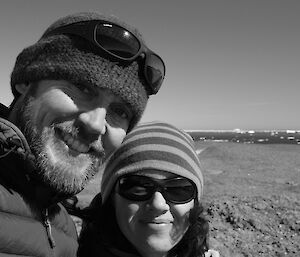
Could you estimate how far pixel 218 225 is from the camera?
6957 millimetres

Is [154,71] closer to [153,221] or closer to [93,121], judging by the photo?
[93,121]

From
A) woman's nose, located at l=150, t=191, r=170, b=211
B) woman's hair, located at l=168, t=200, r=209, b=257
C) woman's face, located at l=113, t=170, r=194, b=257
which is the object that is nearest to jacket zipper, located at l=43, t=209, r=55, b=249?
woman's face, located at l=113, t=170, r=194, b=257

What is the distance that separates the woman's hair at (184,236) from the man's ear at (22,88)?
4.33ft

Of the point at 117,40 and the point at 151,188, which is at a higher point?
the point at 117,40

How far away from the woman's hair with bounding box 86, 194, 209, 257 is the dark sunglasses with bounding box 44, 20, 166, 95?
4.08 ft

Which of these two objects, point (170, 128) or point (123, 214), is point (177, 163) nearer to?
point (170, 128)

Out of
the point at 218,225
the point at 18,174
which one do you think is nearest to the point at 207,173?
the point at 218,225

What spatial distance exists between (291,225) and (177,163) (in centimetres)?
508

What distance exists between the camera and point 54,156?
2088 mm

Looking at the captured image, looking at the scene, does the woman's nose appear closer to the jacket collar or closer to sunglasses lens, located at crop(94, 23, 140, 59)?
the jacket collar

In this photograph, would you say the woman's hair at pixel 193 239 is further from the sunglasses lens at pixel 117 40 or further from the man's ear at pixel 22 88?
the man's ear at pixel 22 88

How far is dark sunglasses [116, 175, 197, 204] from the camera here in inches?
109

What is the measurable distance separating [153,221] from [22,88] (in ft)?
4.80

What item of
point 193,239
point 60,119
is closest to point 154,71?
point 60,119
